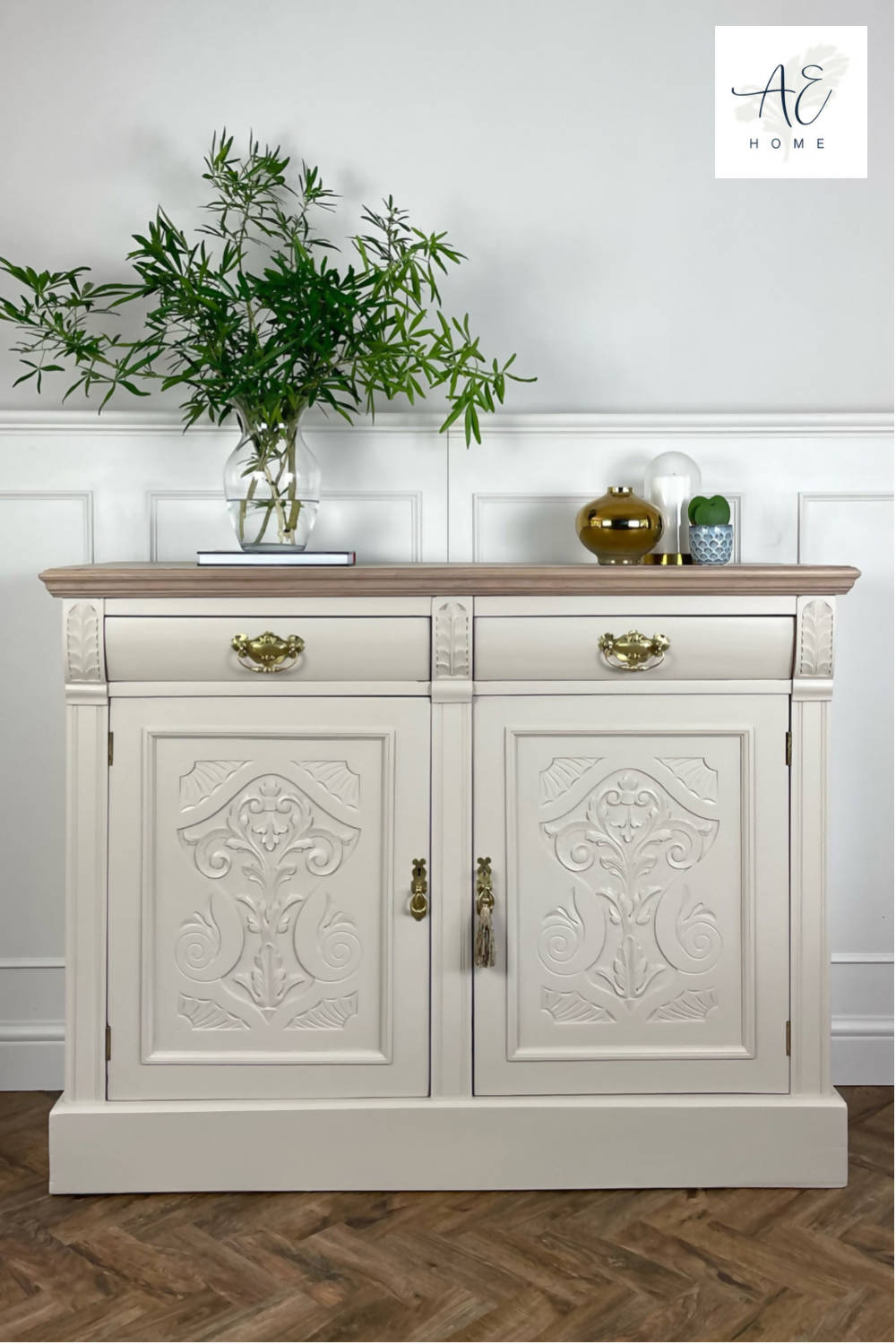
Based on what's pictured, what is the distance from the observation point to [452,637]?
5.88ft

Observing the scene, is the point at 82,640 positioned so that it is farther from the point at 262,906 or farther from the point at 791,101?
the point at 791,101

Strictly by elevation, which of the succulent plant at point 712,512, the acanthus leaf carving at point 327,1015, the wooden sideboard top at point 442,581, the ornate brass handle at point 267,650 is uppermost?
the succulent plant at point 712,512

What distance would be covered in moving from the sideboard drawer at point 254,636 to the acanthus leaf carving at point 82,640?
2cm

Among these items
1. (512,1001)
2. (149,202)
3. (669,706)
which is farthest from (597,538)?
(149,202)

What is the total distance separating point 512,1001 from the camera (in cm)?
181

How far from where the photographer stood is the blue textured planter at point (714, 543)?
79.3 inches

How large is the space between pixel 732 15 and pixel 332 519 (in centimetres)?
140

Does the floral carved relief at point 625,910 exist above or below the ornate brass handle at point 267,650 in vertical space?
below

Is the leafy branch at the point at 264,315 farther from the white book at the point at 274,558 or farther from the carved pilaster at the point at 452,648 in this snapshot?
the carved pilaster at the point at 452,648

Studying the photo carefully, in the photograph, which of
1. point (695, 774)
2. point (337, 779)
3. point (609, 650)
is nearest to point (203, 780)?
point (337, 779)

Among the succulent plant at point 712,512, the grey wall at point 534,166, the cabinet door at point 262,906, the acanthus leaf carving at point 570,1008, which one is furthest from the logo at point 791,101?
the acanthus leaf carving at point 570,1008

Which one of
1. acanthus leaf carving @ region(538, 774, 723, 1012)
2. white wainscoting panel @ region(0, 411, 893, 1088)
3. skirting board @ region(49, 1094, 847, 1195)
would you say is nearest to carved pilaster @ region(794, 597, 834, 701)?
acanthus leaf carving @ region(538, 774, 723, 1012)

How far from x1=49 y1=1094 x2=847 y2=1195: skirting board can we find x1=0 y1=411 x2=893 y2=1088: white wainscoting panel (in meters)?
0.54

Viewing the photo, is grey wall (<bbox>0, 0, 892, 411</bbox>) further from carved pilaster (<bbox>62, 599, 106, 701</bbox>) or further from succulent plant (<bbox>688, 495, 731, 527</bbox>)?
carved pilaster (<bbox>62, 599, 106, 701</bbox>)
